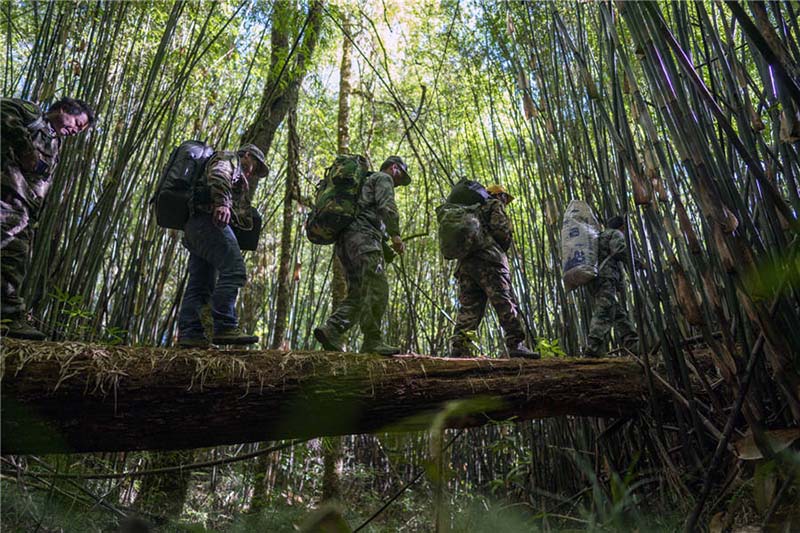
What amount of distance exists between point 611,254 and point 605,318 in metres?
0.37

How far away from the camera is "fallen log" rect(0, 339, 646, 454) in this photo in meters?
1.72

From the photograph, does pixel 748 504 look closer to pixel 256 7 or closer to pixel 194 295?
pixel 194 295

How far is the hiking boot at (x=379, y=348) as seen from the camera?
2.60m

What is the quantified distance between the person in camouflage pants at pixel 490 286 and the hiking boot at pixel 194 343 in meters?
1.34

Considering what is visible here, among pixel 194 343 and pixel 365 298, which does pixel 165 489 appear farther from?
pixel 365 298

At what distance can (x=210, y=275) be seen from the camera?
2.82 m

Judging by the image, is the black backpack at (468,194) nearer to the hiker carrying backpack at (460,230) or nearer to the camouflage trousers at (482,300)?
the hiker carrying backpack at (460,230)

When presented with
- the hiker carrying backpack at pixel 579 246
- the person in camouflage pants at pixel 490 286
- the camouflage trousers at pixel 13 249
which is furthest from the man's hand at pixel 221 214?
the hiker carrying backpack at pixel 579 246

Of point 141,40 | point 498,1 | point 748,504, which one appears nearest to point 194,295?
point 141,40

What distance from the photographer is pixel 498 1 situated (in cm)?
397

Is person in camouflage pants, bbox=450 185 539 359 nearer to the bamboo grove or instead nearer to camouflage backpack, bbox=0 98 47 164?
the bamboo grove

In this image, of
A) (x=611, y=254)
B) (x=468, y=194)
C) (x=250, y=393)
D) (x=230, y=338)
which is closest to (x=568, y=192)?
(x=611, y=254)

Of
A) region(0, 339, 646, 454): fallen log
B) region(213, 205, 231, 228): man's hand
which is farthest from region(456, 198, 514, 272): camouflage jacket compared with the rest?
region(213, 205, 231, 228): man's hand

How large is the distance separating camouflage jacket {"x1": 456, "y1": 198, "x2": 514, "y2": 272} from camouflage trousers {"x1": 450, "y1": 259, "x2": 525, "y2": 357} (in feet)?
0.10
